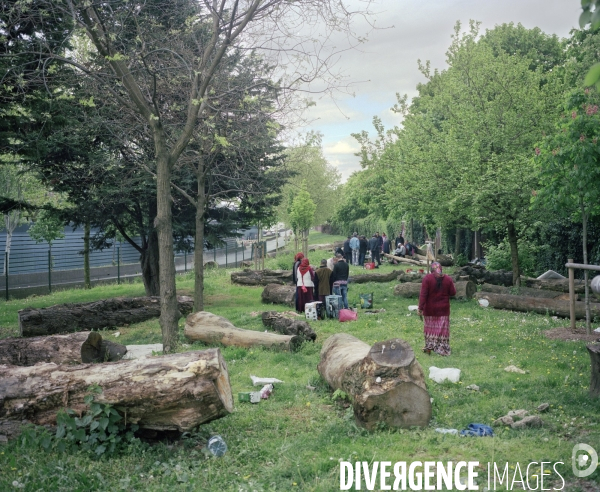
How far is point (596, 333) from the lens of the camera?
12.4 m


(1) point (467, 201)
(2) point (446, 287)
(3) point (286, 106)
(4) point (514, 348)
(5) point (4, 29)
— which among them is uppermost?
(5) point (4, 29)

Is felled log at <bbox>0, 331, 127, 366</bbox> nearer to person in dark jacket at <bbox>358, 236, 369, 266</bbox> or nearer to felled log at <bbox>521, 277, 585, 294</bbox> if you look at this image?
felled log at <bbox>521, 277, 585, 294</bbox>

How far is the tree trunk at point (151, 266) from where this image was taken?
20109mm

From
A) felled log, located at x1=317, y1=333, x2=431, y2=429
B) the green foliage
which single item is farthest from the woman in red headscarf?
the green foliage

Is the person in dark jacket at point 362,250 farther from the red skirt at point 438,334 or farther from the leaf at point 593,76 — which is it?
the leaf at point 593,76

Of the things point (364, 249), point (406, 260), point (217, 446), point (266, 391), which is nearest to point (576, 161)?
point (266, 391)

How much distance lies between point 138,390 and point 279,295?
44.0 ft

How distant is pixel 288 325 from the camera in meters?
13.2

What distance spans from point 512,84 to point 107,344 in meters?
15.9

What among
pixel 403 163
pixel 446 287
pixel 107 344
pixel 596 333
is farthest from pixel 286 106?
pixel 403 163

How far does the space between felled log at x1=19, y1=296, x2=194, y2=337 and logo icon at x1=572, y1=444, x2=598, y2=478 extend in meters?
12.5

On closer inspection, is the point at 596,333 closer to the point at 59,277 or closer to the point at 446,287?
the point at 446,287

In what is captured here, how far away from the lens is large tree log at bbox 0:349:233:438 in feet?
20.5

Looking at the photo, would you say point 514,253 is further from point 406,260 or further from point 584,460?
point 584,460
